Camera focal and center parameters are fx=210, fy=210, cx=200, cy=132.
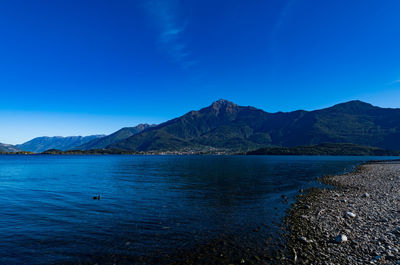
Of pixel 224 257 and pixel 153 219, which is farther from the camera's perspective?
pixel 153 219

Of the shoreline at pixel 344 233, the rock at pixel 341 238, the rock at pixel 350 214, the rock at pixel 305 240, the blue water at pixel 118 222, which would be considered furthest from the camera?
the rock at pixel 350 214

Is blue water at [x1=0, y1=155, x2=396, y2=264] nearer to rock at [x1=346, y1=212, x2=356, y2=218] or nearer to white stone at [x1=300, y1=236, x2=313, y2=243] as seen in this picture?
white stone at [x1=300, y1=236, x2=313, y2=243]

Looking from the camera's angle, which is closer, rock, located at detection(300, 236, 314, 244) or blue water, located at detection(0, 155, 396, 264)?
blue water, located at detection(0, 155, 396, 264)

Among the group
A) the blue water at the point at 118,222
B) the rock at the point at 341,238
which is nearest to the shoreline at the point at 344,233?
the rock at the point at 341,238

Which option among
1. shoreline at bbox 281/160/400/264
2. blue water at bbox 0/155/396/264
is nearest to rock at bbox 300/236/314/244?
shoreline at bbox 281/160/400/264

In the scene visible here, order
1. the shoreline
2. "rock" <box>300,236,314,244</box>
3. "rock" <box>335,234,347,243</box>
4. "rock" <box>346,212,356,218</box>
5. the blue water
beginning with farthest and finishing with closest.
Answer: "rock" <box>346,212,356,218</box> → "rock" <box>300,236,314,244</box> → the blue water → "rock" <box>335,234,347,243</box> → the shoreline

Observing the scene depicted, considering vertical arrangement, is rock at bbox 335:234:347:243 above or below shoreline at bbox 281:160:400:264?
above

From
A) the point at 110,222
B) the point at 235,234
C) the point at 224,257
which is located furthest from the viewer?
the point at 110,222

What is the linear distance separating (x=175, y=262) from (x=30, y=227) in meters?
16.5

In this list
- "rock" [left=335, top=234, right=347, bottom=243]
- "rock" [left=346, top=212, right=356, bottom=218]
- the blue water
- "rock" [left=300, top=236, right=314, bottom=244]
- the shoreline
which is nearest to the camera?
the shoreline

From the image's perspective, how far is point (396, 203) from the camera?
1035 inches

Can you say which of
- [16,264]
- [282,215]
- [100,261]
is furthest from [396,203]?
[16,264]

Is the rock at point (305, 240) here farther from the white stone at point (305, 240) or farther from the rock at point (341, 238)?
the rock at point (341, 238)

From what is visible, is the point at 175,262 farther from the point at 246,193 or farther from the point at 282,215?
the point at 246,193
